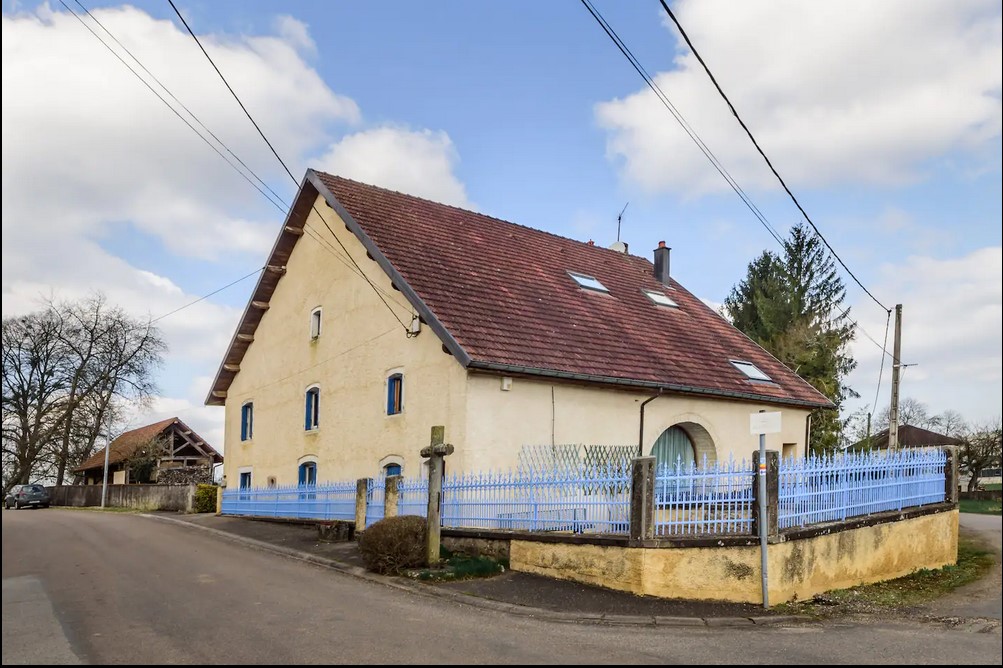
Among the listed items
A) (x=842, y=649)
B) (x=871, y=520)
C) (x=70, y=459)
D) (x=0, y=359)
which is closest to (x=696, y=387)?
(x=871, y=520)

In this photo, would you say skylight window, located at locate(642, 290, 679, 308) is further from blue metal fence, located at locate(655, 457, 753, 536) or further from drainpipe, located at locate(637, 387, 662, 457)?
blue metal fence, located at locate(655, 457, 753, 536)

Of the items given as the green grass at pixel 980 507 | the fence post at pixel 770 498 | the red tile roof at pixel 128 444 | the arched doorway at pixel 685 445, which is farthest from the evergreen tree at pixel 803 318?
the red tile roof at pixel 128 444

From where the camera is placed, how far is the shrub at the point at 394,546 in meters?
12.2

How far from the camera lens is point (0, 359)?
614 cm

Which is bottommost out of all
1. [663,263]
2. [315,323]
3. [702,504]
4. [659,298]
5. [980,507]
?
[980,507]

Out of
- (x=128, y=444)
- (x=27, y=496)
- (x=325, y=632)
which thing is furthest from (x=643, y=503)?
(x=128, y=444)

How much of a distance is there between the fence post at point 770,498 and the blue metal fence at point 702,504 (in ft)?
0.31

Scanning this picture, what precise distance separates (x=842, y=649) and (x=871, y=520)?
5309 millimetres

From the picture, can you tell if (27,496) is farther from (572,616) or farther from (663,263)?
(572,616)

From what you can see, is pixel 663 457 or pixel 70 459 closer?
pixel 663 457

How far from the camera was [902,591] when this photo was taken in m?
12.5

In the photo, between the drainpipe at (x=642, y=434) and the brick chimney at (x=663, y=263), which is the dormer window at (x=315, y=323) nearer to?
the drainpipe at (x=642, y=434)

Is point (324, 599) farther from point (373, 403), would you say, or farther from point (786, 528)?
point (373, 403)

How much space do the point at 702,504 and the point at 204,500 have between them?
20.0 meters
